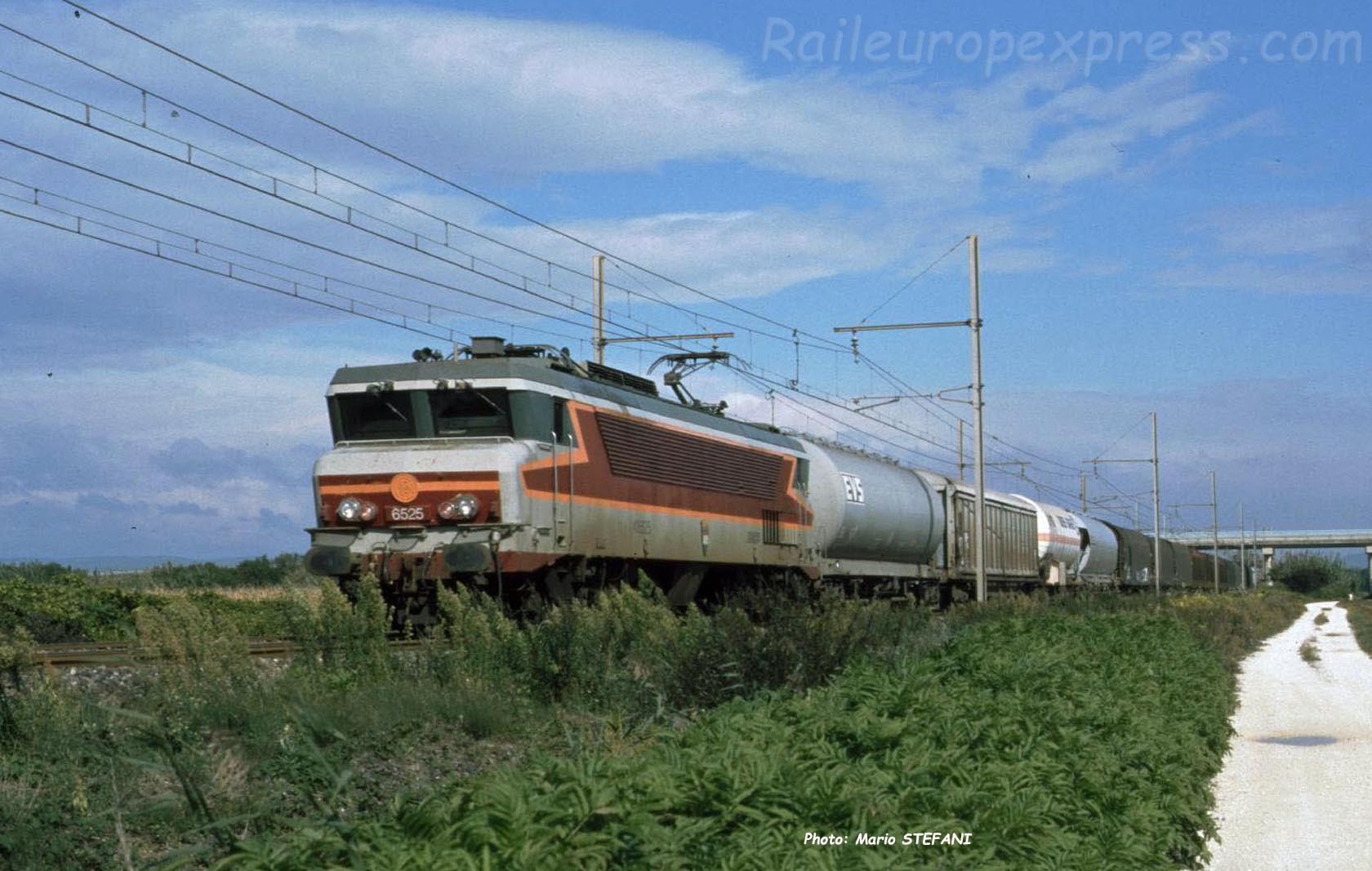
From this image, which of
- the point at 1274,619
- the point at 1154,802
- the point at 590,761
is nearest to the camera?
the point at 590,761

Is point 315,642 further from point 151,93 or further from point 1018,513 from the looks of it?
point 1018,513

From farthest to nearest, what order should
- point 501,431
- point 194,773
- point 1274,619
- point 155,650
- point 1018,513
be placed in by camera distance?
point 1274,619 < point 1018,513 < point 501,431 < point 155,650 < point 194,773

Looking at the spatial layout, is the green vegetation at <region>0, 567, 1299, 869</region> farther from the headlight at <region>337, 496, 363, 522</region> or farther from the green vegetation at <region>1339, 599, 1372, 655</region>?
the green vegetation at <region>1339, 599, 1372, 655</region>

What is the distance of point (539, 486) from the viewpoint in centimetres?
1809

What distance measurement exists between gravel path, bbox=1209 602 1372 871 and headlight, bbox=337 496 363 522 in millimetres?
10356

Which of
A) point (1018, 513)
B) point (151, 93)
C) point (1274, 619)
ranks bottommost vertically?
point (1274, 619)

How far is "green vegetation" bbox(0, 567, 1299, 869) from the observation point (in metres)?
5.00

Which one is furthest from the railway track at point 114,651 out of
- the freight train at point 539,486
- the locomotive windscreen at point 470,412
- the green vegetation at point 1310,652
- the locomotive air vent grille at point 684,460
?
the green vegetation at point 1310,652

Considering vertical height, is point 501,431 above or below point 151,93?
below

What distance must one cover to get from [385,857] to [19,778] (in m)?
4.24

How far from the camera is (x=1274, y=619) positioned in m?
56.9

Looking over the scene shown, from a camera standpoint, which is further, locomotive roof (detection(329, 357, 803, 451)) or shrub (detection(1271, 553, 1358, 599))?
shrub (detection(1271, 553, 1358, 599))

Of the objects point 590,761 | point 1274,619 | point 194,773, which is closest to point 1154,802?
point 590,761

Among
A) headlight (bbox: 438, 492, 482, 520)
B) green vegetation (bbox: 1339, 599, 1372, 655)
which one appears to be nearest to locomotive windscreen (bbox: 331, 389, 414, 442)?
headlight (bbox: 438, 492, 482, 520)
